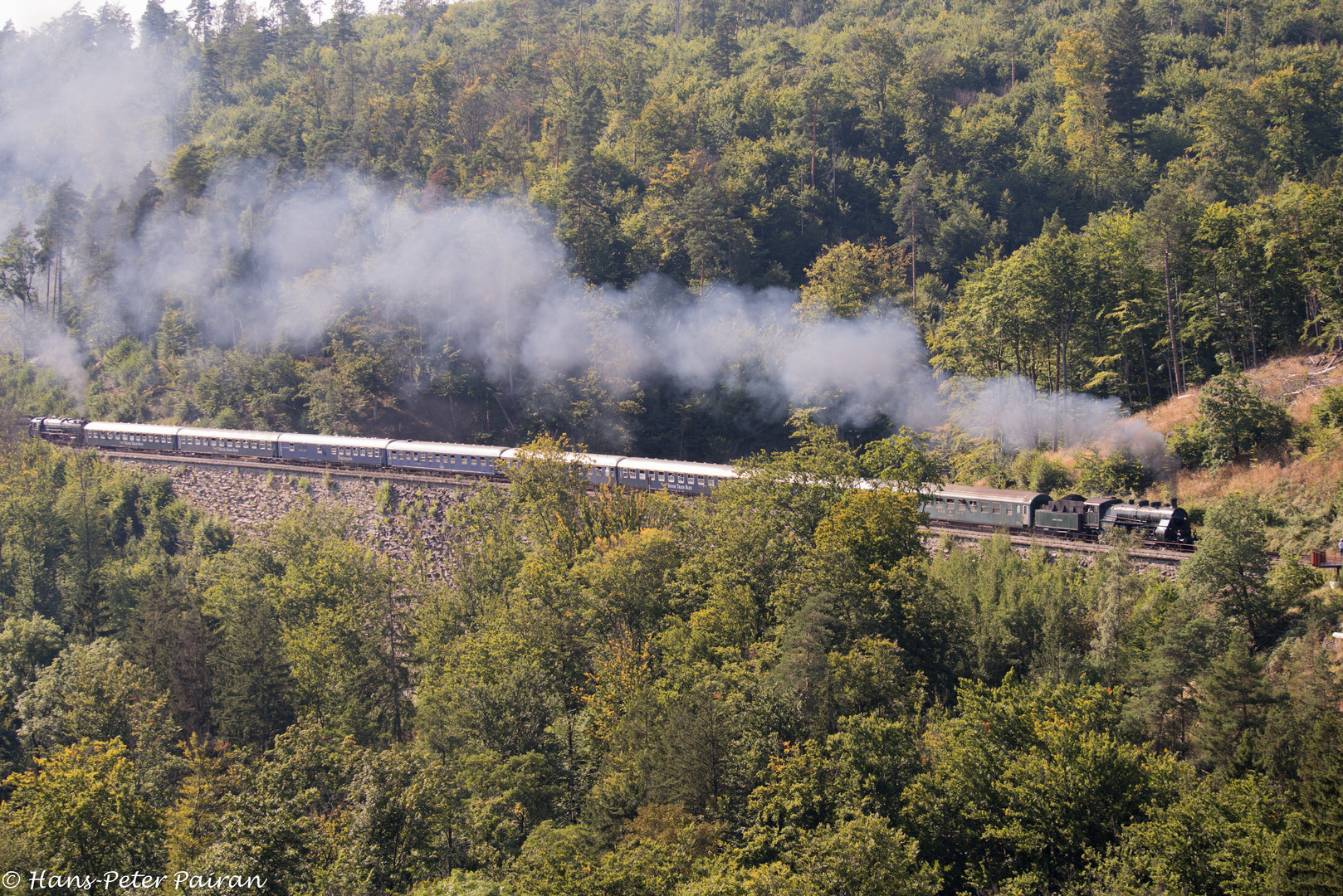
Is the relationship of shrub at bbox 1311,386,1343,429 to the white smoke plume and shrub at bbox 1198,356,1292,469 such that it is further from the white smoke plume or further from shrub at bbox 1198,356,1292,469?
the white smoke plume

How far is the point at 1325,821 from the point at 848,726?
9437 mm

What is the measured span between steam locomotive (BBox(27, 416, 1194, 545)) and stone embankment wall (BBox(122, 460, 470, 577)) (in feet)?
6.81

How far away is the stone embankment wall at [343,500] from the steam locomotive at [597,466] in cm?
208

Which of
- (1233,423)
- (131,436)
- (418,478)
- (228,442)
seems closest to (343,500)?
(418,478)

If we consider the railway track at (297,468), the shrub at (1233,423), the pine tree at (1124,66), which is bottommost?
the railway track at (297,468)

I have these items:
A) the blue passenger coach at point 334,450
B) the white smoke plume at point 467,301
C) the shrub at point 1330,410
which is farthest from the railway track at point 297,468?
the shrub at point 1330,410

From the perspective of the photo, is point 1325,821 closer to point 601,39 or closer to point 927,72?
point 927,72

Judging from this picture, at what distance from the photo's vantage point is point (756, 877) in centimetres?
1872

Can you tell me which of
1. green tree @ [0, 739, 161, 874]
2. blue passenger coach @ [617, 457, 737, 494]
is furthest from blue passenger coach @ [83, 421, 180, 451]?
green tree @ [0, 739, 161, 874]

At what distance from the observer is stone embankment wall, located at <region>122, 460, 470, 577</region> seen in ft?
150

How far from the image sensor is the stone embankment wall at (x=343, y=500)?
45688mm

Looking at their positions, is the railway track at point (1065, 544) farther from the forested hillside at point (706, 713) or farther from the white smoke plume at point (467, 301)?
the white smoke plume at point (467, 301)

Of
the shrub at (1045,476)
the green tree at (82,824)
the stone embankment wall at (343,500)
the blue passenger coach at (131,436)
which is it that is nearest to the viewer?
the green tree at (82,824)

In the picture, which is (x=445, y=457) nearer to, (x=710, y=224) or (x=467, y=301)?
(x=467, y=301)
